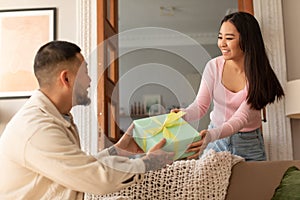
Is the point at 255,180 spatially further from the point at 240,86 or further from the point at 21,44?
the point at 21,44

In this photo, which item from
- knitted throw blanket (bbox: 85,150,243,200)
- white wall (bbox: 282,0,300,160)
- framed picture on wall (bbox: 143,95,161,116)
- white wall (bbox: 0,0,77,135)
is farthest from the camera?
white wall (bbox: 0,0,77,135)

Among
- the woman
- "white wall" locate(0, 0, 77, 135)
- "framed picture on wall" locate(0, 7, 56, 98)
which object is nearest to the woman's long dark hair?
the woman

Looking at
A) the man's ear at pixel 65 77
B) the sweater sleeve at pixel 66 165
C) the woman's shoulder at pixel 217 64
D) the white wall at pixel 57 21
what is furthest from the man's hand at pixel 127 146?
the white wall at pixel 57 21

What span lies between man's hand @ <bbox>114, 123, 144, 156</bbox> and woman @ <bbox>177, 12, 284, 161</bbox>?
0.78 meters

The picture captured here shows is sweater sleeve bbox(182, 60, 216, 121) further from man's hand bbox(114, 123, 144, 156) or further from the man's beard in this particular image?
the man's beard

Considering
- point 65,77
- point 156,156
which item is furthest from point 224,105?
point 65,77

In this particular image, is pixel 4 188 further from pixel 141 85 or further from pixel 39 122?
pixel 141 85

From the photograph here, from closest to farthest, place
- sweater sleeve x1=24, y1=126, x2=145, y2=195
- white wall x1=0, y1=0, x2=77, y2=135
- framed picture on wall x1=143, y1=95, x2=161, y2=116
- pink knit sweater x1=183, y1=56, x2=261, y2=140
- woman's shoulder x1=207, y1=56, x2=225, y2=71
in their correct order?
sweater sleeve x1=24, y1=126, x2=145, y2=195 < framed picture on wall x1=143, y1=95, x2=161, y2=116 < pink knit sweater x1=183, y1=56, x2=261, y2=140 < woman's shoulder x1=207, y1=56, x2=225, y2=71 < white wall x1=0, y1=0, x2=77, y2=135

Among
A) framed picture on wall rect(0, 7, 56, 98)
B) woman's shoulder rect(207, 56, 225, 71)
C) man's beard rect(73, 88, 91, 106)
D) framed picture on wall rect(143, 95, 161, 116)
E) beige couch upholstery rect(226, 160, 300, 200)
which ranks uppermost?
framed picture on wall rect(0, 7, 56, 98)

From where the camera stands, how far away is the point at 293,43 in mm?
3047

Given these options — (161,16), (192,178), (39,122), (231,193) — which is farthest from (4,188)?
(161,16)

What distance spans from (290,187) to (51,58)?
3.09ft

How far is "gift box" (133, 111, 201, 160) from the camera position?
139cm

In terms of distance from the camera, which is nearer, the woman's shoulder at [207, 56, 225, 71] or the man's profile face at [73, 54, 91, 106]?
the man's profile face at [73, 54, 91, 106]
